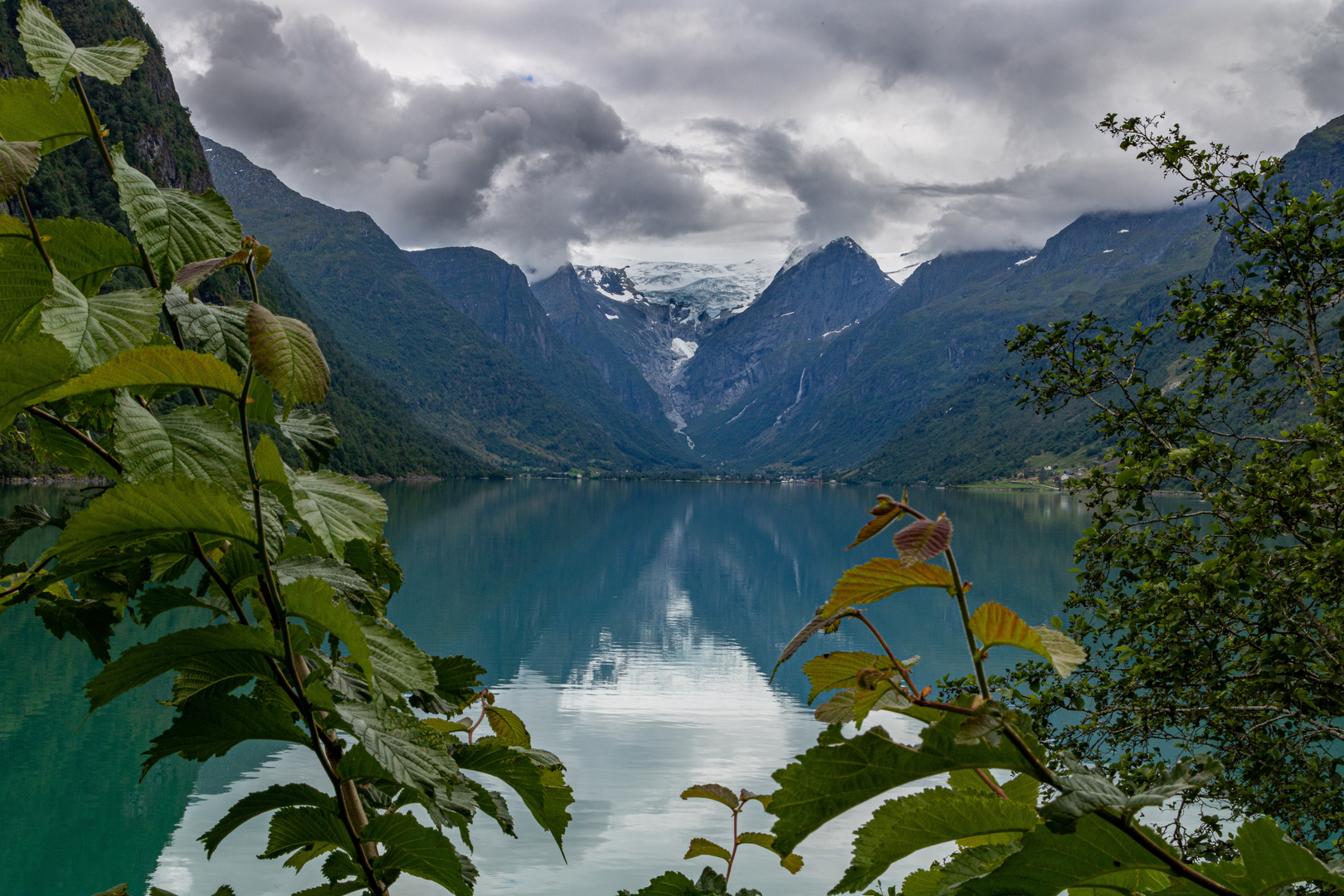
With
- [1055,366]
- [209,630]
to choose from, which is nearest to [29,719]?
[1055,366]

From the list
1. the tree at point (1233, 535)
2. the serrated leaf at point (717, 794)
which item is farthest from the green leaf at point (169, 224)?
the tree at point (1233, 535)

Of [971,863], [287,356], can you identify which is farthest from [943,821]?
[287,356]

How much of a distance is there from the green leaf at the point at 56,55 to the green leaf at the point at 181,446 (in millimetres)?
413

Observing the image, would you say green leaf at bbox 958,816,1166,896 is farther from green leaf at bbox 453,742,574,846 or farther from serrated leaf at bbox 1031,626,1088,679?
green leaf at bbox 453,742,574,846

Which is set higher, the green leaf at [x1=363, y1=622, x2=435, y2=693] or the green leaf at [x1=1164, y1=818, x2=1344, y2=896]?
the green leaf at [x1=363, y1=622, x2=435, y2=693]

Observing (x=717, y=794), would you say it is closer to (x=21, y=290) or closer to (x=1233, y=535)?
(x=21, y=290)

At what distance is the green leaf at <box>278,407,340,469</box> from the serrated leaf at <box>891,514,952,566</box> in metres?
0.95

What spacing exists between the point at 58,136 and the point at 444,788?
3.22 ft

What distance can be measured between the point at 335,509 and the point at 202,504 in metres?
0.26

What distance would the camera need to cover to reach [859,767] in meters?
0.89

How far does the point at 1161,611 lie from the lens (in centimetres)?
609

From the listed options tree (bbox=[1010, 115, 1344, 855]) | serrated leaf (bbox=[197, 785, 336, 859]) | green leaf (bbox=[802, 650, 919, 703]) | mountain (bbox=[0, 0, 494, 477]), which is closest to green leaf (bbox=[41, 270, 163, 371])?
serrated leaf (bbox=[197, 785, 336, 859])

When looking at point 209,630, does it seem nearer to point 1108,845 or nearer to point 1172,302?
point 1108,845

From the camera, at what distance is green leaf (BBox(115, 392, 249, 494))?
878 millimetres
